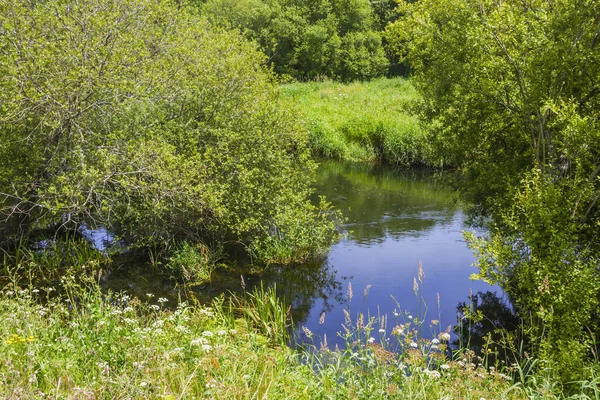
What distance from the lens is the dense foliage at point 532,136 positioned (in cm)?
797

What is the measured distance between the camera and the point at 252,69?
14.6m

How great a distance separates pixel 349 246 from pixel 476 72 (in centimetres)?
623

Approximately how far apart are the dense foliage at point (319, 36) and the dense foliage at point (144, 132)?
105 ft

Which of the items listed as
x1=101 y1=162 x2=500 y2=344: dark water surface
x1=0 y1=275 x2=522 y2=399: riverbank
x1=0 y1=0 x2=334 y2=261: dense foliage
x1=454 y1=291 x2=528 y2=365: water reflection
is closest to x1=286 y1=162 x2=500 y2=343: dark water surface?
x1=101 y1=162 x2=500 y2=344: dark water surface

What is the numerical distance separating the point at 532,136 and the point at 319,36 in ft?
123

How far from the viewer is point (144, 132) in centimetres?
1270

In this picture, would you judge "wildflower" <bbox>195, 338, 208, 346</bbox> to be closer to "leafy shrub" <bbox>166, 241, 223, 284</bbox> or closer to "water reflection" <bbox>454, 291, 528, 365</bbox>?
"water reflection" <bbox>454, 291, 528, 365</bbox>

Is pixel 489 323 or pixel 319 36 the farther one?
pixel 319 36

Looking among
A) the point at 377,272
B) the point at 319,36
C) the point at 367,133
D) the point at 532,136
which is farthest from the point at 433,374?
the point at 319,36

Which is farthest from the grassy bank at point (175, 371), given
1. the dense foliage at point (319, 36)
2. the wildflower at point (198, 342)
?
the dense foliage at point (319, 36)

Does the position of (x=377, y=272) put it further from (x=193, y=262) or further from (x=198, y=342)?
(x=198, y=342)

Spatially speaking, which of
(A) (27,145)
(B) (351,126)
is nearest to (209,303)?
(A) (27,145)

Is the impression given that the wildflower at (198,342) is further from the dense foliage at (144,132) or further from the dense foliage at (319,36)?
the dense foliage at (319,36)

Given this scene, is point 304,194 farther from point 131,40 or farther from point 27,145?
point 27,145
